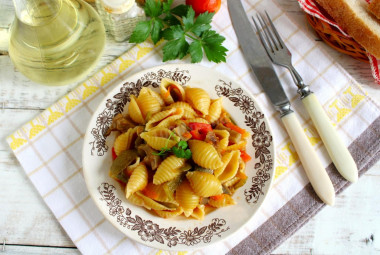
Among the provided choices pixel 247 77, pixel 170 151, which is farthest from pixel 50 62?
pixel 247 77

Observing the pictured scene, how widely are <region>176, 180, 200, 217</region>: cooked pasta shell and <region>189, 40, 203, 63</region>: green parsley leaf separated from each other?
1.76ft

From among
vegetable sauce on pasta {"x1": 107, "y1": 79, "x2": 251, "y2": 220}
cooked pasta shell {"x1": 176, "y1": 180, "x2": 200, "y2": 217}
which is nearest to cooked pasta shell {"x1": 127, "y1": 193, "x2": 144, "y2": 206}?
vegetable sauce on pasta {"x1": 107, "y1": 79, "x2": 251, "y2": 220}

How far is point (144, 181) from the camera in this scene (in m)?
1.35

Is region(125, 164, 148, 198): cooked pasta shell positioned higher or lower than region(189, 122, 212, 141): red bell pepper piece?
lower

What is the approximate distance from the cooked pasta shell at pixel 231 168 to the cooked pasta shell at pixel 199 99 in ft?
0.64

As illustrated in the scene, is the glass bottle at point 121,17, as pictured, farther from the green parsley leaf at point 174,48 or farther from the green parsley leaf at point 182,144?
the green parsley leaf at point 182,144

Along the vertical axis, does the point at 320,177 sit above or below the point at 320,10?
below

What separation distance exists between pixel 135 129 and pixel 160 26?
48 cm

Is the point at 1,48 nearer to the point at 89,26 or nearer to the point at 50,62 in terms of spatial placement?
the point at 50,62

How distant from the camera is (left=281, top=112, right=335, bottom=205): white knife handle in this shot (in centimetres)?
150

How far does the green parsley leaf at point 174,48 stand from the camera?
5.24 feet

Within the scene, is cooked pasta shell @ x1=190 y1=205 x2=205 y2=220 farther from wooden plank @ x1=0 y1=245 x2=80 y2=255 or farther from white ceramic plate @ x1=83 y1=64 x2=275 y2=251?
wooden plank @ x1=0 y1=245 x2=80 y2=255

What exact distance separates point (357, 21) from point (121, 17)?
95cm

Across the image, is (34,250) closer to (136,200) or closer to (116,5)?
(136,200)
